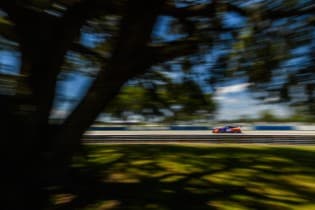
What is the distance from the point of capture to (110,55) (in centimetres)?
822

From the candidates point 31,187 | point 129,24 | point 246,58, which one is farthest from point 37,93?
point 246,58

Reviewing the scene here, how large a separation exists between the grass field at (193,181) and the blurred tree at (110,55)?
44.4 inches

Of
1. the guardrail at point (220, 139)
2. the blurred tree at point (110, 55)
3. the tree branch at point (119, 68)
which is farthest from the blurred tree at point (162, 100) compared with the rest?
the guardrail at point (220, 139)

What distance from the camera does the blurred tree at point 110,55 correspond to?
6328 millimetres

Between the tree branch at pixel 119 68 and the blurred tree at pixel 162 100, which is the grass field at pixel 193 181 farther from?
the tree branch at pixel 119 68

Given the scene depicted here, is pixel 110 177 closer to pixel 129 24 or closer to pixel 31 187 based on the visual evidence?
pixel 31 187

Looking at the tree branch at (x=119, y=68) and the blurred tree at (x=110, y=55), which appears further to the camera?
the tree branch at (x=119, y=68)

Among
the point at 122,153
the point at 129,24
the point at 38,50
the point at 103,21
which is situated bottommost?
the point at 122,153

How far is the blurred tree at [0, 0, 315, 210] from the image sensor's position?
633cm

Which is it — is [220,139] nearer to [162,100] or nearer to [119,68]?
[162,100]

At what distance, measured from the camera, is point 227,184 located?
8.59 meters

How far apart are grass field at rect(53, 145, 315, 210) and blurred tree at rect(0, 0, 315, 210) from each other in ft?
3.70

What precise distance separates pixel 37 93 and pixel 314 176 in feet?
20.7

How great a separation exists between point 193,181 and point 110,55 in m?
3.08
